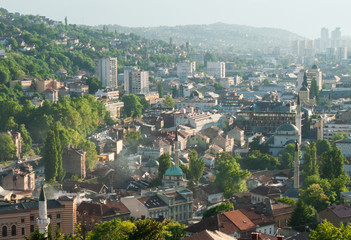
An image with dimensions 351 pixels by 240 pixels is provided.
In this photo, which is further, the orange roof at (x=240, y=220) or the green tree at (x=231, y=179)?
the green tree at (x=231, y=179)

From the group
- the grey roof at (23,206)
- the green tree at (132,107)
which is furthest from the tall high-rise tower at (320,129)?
the grey roof at (23,206)

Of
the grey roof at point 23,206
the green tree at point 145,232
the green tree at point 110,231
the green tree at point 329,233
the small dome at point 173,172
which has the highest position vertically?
the green tree at point 145,232

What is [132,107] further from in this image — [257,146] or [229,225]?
[229,225]

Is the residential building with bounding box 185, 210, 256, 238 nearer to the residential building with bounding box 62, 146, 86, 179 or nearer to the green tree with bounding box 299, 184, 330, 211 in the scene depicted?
the green tree with bounding box 299, 184, 330, 211

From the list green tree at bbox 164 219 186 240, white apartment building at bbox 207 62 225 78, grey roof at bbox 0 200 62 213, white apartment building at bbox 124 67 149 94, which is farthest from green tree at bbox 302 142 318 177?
white apartment building at bbox 207 62 225 78

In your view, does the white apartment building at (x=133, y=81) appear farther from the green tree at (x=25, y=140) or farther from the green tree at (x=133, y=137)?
the green tree at (x=25, y=140)

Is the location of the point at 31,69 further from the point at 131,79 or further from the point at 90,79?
the point at 131,79
